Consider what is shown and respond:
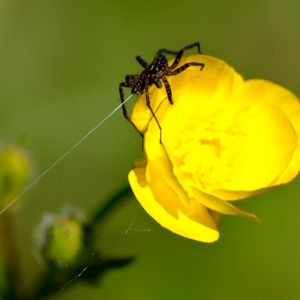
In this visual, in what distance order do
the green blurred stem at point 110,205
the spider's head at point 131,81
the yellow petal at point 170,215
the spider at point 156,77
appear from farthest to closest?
the spider's head at point 131,81 → the green blurred stem at point 110,205 → the spider at point 156,77 → the yellow petal at point 170,215

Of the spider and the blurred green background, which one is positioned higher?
the spider

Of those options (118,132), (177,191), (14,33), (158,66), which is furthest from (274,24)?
(177,191)

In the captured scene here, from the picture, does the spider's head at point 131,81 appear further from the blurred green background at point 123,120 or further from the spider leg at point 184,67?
the blurred green background at point 123,120

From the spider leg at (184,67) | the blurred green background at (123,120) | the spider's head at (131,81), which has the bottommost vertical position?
the blurred green background at (123,120)

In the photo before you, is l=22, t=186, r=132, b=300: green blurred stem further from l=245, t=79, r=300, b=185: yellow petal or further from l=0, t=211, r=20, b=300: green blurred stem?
l=245, t=79, r=300, b=185: yellow petal

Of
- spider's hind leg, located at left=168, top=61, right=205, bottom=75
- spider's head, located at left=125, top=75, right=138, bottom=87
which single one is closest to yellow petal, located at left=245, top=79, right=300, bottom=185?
spider's hind leg, located at left=168, top=61, right=205, bottom=75

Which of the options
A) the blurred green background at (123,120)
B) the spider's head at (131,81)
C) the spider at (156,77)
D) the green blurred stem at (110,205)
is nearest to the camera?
the spider at (156,77)

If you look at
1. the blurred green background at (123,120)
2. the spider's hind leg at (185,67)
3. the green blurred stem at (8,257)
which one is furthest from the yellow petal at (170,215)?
the blurred green background at (123,120)

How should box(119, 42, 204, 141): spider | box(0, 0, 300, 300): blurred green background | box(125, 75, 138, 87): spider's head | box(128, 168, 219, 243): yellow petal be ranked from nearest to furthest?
box(128, 168, 219, 243): yellow petal < box(119, 42, 204, 141): spider < box(125, 75, 138, 87): spider's head < box(0, 0, 300, 300): blurred green background
